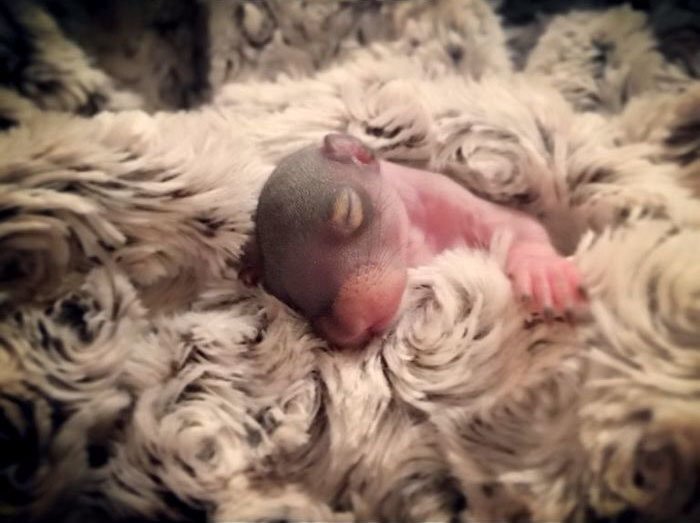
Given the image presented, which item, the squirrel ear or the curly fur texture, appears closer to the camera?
the curly fur texture

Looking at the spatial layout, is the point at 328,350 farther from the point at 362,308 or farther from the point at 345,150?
the point at 345,150

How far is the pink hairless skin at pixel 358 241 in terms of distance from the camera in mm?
644

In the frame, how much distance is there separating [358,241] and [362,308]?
62 mm

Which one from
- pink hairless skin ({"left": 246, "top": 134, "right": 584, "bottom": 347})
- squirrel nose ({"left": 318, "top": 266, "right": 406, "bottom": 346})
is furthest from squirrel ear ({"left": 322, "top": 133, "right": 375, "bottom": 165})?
squirrel nose ({"left": 318, "top": 266, "right": 406, "bottom": 346})

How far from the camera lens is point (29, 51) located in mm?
727

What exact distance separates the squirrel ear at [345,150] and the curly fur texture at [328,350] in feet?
0.24

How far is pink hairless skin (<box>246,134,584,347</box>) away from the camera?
0.64 metres

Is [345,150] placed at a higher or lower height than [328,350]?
higher

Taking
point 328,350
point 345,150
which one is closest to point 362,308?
point 328,350

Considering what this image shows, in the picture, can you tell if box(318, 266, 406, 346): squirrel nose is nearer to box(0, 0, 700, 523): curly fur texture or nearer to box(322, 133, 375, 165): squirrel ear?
box(0, 0, 700, 523): curly fur texture

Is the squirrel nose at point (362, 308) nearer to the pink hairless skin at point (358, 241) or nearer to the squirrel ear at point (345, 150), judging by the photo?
the pink hairless skin at point (358, 241)

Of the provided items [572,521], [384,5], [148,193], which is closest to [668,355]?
[572,521]

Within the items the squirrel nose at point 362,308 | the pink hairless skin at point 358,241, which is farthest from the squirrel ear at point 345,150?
the squirrel nose at point 362,308

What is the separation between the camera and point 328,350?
65cm
